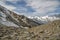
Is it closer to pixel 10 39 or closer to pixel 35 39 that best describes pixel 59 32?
pixel 35 39

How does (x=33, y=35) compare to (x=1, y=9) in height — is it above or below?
below

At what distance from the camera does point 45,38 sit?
15.0m

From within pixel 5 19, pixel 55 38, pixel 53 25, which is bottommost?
pixel 55 38

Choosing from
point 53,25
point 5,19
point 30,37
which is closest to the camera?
point 30,37

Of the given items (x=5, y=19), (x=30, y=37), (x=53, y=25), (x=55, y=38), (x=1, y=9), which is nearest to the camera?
(x=55, y=38)

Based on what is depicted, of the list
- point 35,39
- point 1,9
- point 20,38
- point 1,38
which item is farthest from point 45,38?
point 1,9

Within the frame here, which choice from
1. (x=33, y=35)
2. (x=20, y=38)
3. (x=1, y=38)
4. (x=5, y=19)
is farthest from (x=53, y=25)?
(x=5, y=19)

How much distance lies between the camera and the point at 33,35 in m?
16.2

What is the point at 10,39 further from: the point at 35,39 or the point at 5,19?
the point at 5,19

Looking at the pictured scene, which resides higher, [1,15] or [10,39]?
[1,15]

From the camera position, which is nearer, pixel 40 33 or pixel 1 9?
pixel 40 33

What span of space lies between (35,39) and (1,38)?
3410 mm

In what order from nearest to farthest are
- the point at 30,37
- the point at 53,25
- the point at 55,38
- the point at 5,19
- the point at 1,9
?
the point at 55,38 → the point at 30,37 → the point at 53,25 → the point at 5,19 → the point at 1,9

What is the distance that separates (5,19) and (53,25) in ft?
57.1
